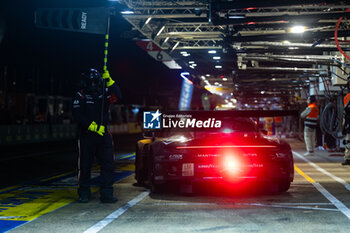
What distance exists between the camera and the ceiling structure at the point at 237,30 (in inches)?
457

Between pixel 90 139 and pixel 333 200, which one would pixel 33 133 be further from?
pixel 333 200

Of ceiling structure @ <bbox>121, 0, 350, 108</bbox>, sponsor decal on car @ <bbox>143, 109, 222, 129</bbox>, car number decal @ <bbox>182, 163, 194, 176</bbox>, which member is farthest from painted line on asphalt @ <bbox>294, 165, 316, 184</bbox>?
car number decal @ <bbox>182, 163, 194, 176</bbox>

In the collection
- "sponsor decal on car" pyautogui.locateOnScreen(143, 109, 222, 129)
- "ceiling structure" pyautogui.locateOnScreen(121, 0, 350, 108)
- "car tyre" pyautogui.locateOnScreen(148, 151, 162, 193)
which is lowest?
"car tyre" pyautogui.locateOnScreen(148, 151, 162, 193)

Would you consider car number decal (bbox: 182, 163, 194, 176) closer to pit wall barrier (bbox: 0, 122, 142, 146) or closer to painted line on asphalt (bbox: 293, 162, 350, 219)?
painted line on asphalt (bbox: 293, 162, 350, 219)

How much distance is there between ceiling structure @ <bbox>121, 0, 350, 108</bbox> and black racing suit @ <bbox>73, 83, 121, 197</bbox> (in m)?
3.53

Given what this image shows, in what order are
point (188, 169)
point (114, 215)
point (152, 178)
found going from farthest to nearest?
point (152, 178) → point (188, 169) → point (114, 215)

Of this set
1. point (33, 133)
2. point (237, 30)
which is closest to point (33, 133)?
point (33, 133)

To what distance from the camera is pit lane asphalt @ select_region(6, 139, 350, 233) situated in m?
6.07

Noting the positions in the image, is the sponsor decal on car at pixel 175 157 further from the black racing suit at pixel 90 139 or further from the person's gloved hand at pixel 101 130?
the person's gloved hand at pixel 101 130

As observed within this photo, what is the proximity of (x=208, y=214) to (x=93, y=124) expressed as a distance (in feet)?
7.27

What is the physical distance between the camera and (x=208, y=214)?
6910 millimetres

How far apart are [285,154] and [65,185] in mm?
4150

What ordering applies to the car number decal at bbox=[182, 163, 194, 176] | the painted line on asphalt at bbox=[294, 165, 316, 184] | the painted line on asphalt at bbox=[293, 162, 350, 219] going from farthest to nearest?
the painted line on asphalt at bbox=[294, 165, 316, 184], the car number decal at bbox=[182, 163, 194, 176], the painted line on asphalt at bbox=[293, 162, 350, 219]

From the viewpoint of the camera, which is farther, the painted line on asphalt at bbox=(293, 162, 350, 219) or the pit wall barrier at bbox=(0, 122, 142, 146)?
the pit wall barrier at bbox=(0, 122, 142, 146)
